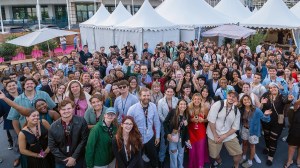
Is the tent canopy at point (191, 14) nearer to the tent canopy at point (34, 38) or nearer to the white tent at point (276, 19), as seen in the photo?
the white tent at point (276, 19)

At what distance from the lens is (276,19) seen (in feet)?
51.4

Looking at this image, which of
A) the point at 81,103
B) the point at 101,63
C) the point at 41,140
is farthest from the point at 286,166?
the point at 101,63

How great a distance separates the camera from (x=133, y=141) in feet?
12.0

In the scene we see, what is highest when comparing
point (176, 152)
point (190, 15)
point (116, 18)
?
point (190, 15)

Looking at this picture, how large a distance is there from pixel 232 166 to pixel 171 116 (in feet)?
6.19

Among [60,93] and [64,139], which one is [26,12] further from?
[64,139]

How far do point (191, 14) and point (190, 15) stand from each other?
0.57ft


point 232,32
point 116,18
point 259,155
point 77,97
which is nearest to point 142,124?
point 77,97

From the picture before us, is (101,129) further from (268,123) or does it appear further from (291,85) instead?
(291,85)

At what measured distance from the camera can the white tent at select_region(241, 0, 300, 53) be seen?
15.3 m

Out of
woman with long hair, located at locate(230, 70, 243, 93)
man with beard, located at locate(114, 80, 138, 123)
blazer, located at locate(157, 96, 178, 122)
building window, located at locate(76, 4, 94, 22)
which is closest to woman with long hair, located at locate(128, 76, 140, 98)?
man with beard, located at locate(114, 80, 138, 123)

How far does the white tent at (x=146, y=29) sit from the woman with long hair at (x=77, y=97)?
9390mm

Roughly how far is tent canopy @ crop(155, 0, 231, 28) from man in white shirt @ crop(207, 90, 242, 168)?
11885mm

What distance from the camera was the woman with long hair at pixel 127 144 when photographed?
11.8 ft
